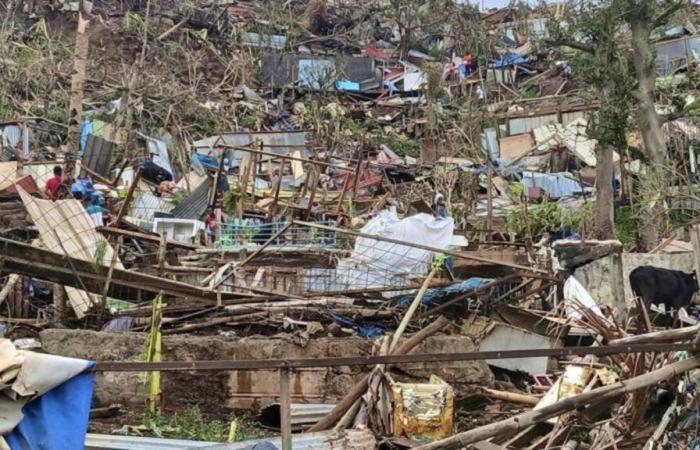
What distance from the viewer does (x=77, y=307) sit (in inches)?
321

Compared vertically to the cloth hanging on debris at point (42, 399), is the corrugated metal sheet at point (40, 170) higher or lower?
higher

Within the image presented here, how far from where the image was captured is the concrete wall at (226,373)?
7078 millimetres

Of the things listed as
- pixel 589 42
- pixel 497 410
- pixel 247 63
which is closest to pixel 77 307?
pixel 497 410

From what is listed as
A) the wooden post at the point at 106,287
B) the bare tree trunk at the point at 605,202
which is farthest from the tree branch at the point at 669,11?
the wooden post at the point at 106,287

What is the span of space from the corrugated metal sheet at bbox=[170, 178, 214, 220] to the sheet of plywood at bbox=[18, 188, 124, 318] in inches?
164

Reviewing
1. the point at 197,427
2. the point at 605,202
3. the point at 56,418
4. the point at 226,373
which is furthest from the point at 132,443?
the point at 605,202

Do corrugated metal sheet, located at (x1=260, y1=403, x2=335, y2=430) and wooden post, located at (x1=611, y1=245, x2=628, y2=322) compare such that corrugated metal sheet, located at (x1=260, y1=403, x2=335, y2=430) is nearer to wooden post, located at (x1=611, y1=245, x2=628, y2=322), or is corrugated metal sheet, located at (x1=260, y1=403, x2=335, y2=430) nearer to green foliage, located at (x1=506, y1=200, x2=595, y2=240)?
wooden post, located at (x1=611, y1=245, x2=628, y2=322)

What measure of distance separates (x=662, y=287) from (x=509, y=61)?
20134 millimetres

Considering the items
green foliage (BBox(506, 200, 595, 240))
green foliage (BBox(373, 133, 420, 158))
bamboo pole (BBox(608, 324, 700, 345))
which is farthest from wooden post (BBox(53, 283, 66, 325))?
green foliage (BBox(373, 133, 420, 158))

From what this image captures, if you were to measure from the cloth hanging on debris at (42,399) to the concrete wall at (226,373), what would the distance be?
3.95 meters

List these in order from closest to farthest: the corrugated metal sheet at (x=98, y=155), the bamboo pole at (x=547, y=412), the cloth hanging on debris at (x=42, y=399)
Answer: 1. the cloth hanging on debris at (x=42, y=399)
2. the bamboo pole at (x=547, y=412)
3. the corrugated metal sheet at (x=98, y=155)

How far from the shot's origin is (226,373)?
713 centimetres

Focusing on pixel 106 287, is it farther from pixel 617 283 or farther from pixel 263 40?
pixel 263 40

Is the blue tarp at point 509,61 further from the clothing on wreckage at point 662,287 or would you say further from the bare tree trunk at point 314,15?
the clothing on wreckage at point 662,287
